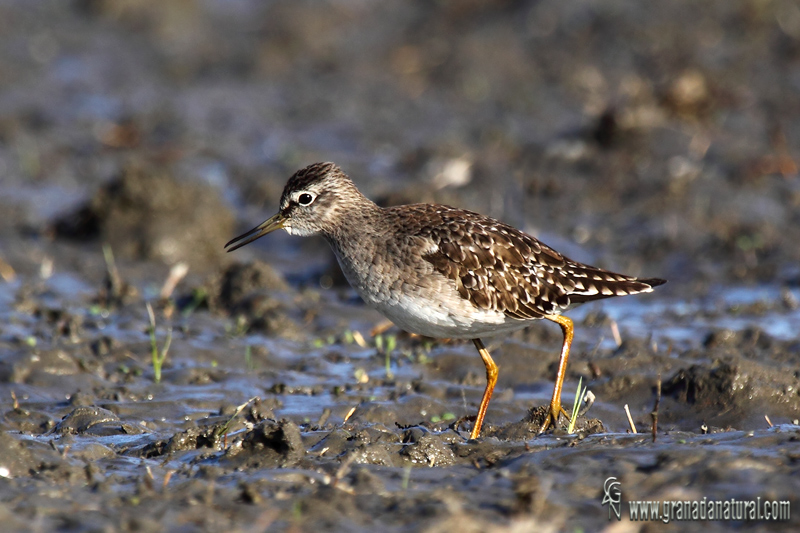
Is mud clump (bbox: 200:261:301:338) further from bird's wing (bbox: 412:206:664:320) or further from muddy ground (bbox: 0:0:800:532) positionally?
bird's wing (bbox: 412:206:664:320)

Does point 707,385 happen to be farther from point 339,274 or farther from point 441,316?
point 339,274

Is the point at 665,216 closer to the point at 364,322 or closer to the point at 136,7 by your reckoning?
the point at 364,322

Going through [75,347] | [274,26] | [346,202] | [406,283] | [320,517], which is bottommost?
[320,517]

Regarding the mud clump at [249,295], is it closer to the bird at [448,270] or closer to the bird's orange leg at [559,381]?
the bird at [448,270]

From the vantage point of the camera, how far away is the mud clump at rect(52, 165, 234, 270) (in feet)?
37.1

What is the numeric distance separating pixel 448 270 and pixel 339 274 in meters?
3.74

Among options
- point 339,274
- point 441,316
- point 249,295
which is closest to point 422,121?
point 339,274

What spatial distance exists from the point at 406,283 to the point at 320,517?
221 centimetres

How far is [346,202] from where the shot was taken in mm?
7684

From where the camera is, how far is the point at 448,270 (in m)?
7.09

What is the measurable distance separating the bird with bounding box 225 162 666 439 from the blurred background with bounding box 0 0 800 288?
3382mm

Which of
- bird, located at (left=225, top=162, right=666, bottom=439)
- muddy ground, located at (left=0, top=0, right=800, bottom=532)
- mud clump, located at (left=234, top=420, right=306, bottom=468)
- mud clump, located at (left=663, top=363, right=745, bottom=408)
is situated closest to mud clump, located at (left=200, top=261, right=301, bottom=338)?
muddy ground, located at (left=0, top=0, right=800, bottom=532)

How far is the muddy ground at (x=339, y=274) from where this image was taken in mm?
5637

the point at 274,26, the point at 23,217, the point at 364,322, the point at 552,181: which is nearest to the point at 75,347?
the point at 364,322
